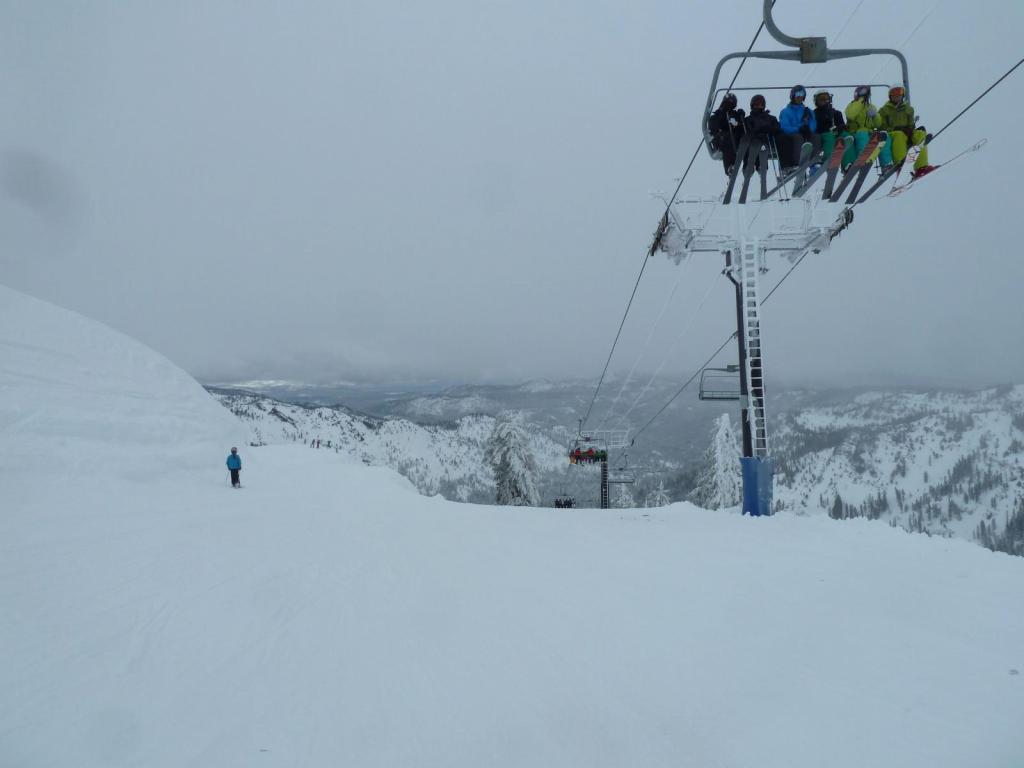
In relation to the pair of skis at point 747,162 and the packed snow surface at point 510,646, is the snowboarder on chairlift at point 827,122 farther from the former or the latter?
the packed snow surface at point 510,646

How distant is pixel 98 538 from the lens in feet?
23.3

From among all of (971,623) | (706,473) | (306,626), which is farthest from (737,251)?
(706,473)

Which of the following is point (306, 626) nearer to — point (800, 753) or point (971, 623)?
point (800, 753)

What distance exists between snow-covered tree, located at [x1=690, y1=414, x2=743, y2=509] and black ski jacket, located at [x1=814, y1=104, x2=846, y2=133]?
31.6 metres

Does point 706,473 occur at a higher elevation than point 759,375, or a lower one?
lower

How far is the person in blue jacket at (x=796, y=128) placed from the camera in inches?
290

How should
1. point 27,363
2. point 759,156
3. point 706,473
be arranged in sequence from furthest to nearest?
point 706,473 → point 27,363 → point 759,156

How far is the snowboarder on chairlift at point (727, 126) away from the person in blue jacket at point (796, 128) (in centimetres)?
66

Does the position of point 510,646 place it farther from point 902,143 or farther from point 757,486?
point 902,143

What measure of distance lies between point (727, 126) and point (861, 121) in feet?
6.93

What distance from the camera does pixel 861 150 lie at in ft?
24.2

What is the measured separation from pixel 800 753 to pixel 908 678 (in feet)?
4.35

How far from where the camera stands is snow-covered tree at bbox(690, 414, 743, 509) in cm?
3566

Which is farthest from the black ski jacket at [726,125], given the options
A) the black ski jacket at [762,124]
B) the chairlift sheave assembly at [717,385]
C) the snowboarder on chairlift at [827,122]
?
the chairlift sheave assembly at [717,385]
